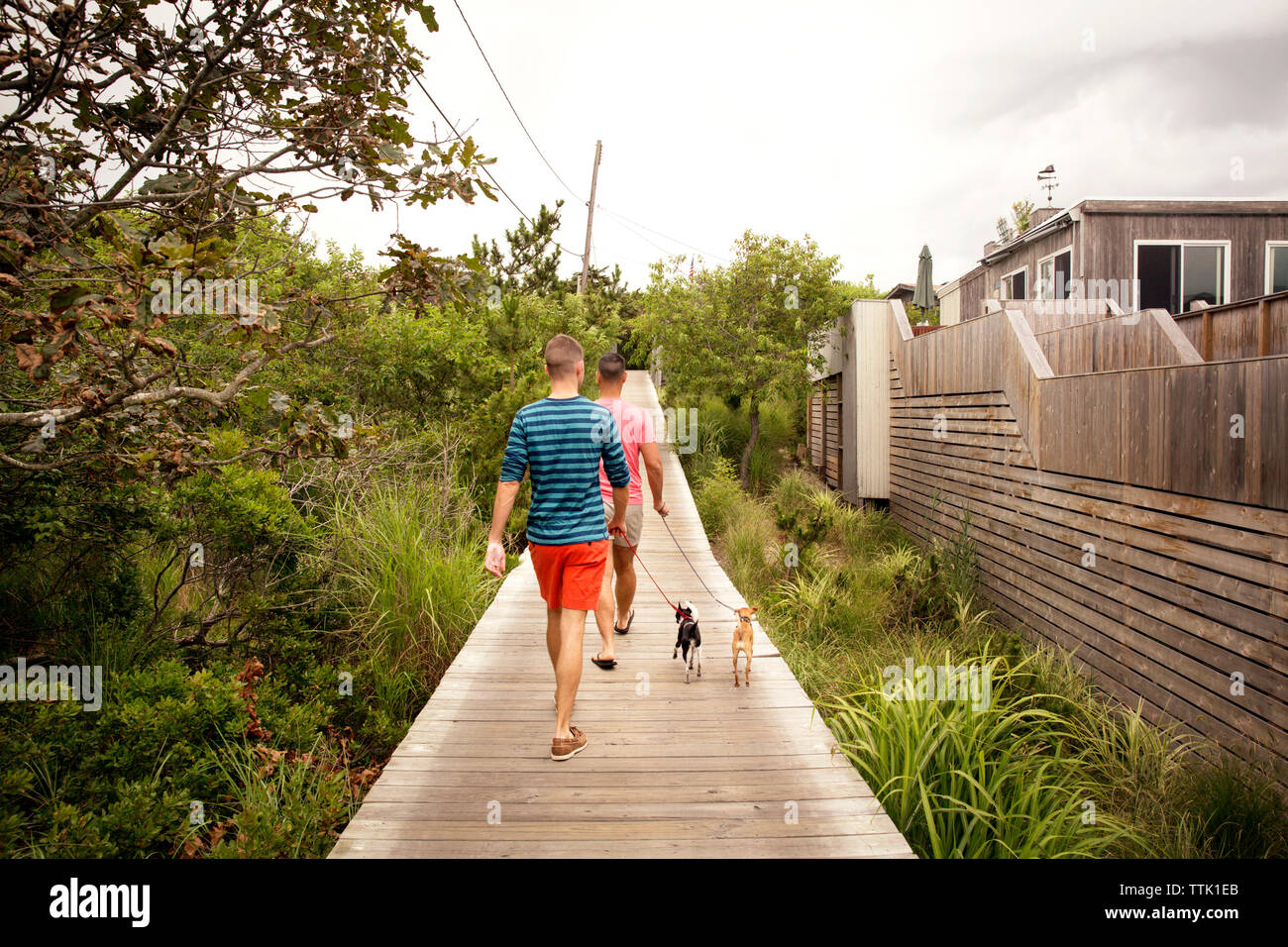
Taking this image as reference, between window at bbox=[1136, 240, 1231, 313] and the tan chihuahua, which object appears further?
window at bbox=[1136, 240, 1231, 313]

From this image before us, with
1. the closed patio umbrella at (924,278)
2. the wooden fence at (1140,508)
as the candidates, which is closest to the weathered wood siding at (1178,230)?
the closed patio umbrella at (924,278)

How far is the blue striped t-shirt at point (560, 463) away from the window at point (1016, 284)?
16520 mm

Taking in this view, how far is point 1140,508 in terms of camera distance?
212 inches

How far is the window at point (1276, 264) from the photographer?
14.0 m

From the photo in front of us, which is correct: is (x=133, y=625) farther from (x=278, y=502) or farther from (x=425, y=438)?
(x=425, y=438)

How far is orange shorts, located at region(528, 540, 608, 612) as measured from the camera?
361 cm

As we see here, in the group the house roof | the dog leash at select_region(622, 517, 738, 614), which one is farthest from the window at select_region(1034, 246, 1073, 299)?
the dog leash at select_region(622, 517, 738, 614)

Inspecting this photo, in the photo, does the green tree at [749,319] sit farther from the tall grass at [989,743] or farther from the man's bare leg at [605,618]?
the man's bare leg at [605,618]

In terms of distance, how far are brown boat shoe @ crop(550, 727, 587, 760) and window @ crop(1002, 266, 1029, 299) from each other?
16940mm

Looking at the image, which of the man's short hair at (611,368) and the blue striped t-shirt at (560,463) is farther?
the man's short hair at (611,368)

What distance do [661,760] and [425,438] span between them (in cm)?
646

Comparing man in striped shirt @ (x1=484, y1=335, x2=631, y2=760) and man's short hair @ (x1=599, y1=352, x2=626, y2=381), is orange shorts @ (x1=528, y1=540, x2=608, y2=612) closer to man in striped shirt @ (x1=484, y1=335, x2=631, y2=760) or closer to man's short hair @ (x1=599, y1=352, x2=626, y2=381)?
man in striped shirt @ (x1=484, y1=335, x2=631, y2=760)

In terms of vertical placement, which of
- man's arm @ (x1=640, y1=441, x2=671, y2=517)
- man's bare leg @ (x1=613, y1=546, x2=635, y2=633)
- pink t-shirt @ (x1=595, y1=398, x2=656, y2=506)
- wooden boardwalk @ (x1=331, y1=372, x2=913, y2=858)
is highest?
pink t-shirt @ (x1=595, y1=398, x2=656, y2=506)
